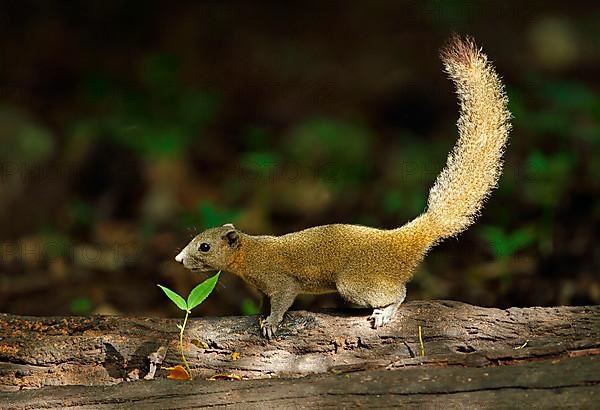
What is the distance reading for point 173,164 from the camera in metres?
11.2

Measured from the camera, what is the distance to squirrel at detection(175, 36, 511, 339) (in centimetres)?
468

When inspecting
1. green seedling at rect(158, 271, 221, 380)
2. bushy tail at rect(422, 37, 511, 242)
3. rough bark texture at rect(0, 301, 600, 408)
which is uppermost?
bushy tail at rect(422, 37, 511, 242)

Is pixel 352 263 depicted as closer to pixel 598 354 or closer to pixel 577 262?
pixel 598 354

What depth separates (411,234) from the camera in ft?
15.6

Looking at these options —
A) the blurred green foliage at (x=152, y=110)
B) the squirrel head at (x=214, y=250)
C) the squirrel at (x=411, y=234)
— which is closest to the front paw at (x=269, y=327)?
the squirrel at (x=411, y=234)

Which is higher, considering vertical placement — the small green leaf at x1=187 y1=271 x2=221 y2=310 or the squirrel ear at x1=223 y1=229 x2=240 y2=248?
the squirrel ear at x1=223 y1=229 x2=240 y2=248

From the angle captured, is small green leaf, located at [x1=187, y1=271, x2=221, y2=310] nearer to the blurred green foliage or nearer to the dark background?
the dark background

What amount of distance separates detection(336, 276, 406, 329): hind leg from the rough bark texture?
0.07 meters

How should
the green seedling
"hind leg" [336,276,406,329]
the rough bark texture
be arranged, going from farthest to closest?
"hind leg" [336,276,406,329]
the green seedling
the rough bark texture

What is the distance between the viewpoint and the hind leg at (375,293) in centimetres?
458

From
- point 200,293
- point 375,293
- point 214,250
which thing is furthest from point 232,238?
point 375,293

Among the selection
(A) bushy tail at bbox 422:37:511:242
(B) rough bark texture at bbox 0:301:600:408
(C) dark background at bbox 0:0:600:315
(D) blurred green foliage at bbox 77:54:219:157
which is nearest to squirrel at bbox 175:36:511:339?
(A) bushy tail at bbox 422:37:511:242

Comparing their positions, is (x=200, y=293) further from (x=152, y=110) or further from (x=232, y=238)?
(x=152, y=110)

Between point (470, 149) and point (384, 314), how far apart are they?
105 centimetres
